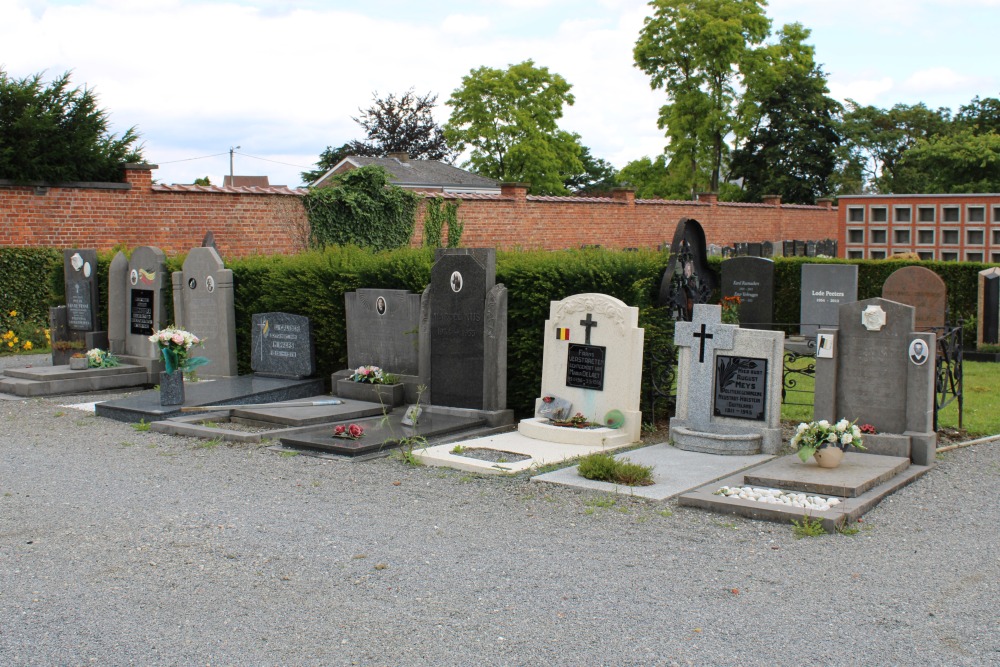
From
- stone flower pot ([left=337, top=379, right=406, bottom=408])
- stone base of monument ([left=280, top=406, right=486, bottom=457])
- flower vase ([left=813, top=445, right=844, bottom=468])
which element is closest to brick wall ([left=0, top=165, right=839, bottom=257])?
stone flower pot ([left=337, top=379, right=406, bottom=408])

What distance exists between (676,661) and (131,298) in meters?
11.3

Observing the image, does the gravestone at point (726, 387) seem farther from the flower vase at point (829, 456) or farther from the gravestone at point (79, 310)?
the gravestone at point (79, 310)

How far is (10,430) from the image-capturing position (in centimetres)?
1003

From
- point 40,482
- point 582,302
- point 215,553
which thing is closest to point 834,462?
point 582,302

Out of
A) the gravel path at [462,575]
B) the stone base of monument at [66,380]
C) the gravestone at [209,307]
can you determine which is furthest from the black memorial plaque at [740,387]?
the stone base of monument at [66,380]

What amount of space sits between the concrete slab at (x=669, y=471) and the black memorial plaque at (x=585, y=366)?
0.85 m

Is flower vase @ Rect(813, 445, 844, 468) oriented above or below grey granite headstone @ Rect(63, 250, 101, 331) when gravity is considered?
below

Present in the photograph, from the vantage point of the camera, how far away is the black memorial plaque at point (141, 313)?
13.5m

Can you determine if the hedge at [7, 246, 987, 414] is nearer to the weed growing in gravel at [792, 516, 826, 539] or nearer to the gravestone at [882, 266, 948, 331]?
the gravestone at [882, 266, 948, 331]

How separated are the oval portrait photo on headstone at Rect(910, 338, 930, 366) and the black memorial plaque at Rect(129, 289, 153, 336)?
32.0ft

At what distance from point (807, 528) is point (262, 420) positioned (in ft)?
19.4

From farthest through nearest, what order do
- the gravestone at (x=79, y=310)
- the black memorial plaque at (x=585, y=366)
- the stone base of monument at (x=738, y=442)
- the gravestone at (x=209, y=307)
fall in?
the gravestone at (x=79, y=310)
the gravestone at (x=209, y=307)
the black memorial plaque at (x=585, y=366)
the stone base of monument at (x=738, y=442)

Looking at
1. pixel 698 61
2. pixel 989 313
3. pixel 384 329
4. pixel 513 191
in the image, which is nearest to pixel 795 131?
pixel 698 61

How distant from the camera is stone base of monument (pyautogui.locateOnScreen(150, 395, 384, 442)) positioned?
9414 mm
